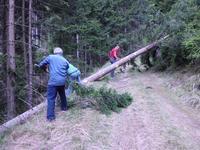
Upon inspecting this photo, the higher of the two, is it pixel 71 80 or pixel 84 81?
pixel 71 80

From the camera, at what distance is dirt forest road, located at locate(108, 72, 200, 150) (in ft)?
29.7

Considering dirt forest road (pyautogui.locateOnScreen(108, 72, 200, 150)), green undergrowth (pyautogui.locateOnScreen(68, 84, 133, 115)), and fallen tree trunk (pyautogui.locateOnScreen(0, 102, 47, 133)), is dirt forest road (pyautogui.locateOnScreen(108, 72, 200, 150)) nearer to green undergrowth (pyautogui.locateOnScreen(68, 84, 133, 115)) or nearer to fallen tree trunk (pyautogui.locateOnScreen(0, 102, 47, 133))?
green undergrowth (pyautogui.locateOnScreen(68, 84, 133, 115))

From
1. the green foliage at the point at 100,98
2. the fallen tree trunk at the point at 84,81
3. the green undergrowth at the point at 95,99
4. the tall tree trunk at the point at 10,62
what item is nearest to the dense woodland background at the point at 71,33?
the tall tree trunk at the point at 10,62

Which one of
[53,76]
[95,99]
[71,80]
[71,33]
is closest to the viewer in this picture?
[53,76]

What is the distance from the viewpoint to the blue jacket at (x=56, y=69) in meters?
9.97

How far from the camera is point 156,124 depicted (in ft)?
34.4

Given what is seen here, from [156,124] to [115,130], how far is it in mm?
1325

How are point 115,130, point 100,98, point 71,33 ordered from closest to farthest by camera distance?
1. point 115,130
2. point 100,98
3. point 71,33

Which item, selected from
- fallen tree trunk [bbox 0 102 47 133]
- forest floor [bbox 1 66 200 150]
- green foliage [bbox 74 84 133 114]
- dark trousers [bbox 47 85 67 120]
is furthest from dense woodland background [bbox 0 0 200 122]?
forest floor [bbox 1 66 200 150]

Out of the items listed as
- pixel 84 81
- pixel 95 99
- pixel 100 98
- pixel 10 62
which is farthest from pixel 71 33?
pixel 100 98

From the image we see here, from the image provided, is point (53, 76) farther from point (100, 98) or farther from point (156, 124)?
point (156, 124)

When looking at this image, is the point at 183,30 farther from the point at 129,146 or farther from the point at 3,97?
the point at 129,146

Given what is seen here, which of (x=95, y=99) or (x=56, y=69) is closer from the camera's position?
(x=56, y=69)

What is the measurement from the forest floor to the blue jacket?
104cm
